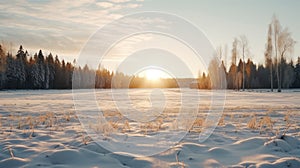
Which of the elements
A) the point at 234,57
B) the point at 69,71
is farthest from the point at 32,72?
the point at 234,57

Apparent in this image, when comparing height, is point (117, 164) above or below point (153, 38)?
below

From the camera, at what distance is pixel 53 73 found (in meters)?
80.3

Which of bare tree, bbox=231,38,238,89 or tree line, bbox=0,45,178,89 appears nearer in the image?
bare tree, bbox=231,38,238,89

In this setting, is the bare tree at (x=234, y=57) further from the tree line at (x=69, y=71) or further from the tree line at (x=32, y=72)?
the tree line at (x=32, y=72)

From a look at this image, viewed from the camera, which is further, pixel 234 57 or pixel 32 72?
pixel 32 72

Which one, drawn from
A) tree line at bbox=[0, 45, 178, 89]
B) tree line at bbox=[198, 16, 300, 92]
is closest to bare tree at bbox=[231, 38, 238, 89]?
tree line at bbox=[198, 16, 300, 92]

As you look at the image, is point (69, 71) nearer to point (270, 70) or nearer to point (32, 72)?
point (32, 72)

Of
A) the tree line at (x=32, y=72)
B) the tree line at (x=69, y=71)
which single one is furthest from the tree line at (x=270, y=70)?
the tree line at (x=32, y=72)

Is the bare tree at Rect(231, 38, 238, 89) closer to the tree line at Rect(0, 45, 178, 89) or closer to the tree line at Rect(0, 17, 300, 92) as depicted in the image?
the tree line at Rect(0, 17, 300, 92)

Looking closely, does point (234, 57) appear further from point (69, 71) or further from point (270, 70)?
point (69, 71)

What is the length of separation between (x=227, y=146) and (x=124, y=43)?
3.75 m

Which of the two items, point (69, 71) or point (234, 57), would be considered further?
point (69, 71)

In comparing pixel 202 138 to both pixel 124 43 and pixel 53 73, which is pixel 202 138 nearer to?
pixel 124 43

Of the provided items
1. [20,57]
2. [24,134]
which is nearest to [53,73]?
[20,57]
